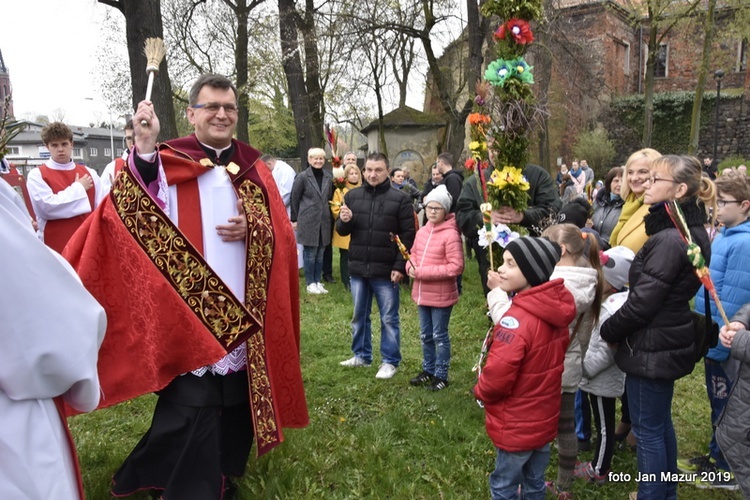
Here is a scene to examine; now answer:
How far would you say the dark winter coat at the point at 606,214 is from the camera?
201 inches

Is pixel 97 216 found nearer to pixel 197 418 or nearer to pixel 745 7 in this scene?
pixel 197 418

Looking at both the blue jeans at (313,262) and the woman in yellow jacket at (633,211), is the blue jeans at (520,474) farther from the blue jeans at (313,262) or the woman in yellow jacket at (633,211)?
the blue jeans at (313,262)

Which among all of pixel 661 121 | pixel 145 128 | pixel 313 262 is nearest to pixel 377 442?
pixel 145 128

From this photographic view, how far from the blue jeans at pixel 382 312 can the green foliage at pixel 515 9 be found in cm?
241

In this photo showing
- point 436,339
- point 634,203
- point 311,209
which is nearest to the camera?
point 634,203

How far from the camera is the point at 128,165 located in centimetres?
312

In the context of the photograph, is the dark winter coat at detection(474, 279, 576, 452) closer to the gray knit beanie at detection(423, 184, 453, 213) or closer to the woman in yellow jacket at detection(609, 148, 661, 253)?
the woman in yellow jacket at detection(609, 148, 661, 253)

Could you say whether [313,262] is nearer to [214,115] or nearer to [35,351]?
[214,115]

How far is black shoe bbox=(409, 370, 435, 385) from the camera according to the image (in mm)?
5156

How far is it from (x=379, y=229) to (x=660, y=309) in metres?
2.63

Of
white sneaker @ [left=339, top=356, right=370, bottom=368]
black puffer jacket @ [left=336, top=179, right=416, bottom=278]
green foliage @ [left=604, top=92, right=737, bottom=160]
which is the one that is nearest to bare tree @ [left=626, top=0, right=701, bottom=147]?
green foliage @ [left=604, top=92, right=737, bottom=160]

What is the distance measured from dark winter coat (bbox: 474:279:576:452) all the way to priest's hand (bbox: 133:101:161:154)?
2031 mm

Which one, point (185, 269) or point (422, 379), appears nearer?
point (185, 269)

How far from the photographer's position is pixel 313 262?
8.89 meters
